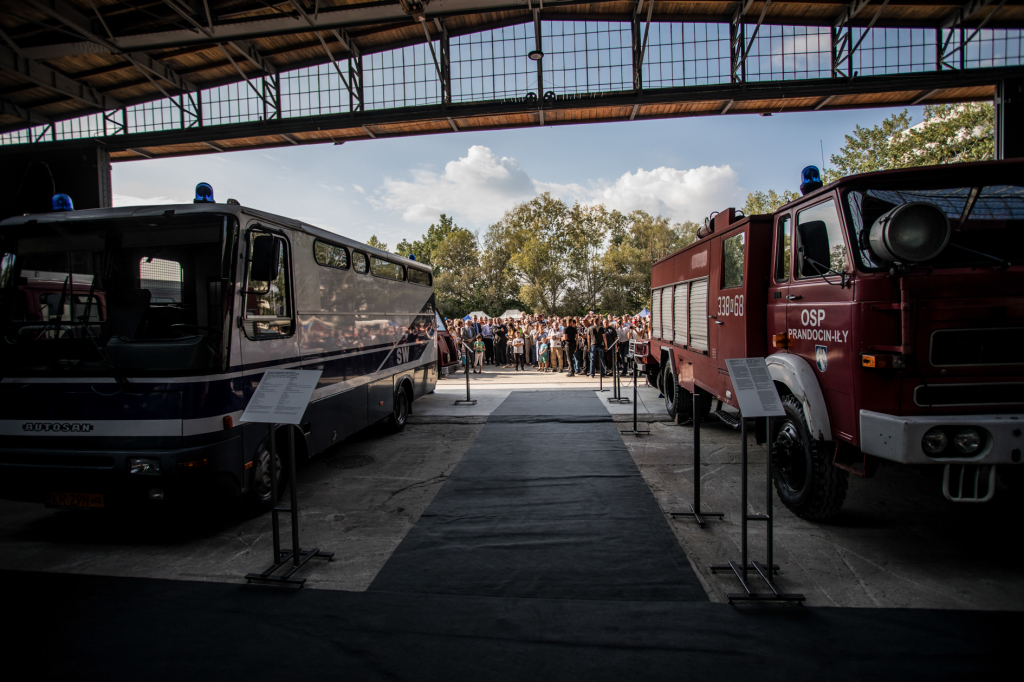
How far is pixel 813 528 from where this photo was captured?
14.6ft

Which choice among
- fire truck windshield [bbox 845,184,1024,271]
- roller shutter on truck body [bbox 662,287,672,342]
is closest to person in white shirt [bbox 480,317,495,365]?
roller shutter on truck body [bbox 662,287,672,342]

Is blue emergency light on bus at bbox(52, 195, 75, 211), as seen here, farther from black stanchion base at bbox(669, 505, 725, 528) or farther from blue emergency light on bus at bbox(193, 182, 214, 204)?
black stanchion base at bbox(669, 505, 725, 528)

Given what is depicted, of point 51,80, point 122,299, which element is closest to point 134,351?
point 122,299

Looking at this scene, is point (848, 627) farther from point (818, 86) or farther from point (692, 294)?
point (818, 86)

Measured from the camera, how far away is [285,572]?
378 centimetres

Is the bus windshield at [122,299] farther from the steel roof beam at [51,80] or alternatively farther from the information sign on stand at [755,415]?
the steel roof beam at [51,80]

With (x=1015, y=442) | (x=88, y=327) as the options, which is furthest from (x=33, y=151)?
(x=1015, y=442)

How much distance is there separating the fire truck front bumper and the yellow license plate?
5.82 meters

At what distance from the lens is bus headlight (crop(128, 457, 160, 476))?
3916 millimetres

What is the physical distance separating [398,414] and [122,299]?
494cm

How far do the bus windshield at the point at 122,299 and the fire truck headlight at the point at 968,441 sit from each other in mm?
5346

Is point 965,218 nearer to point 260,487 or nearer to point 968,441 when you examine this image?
point 968,441

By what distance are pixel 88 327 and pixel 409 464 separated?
148 inches

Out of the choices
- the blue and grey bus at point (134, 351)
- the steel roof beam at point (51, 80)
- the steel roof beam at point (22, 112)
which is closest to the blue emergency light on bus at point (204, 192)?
the blue and grey bus at point (134, 351)
